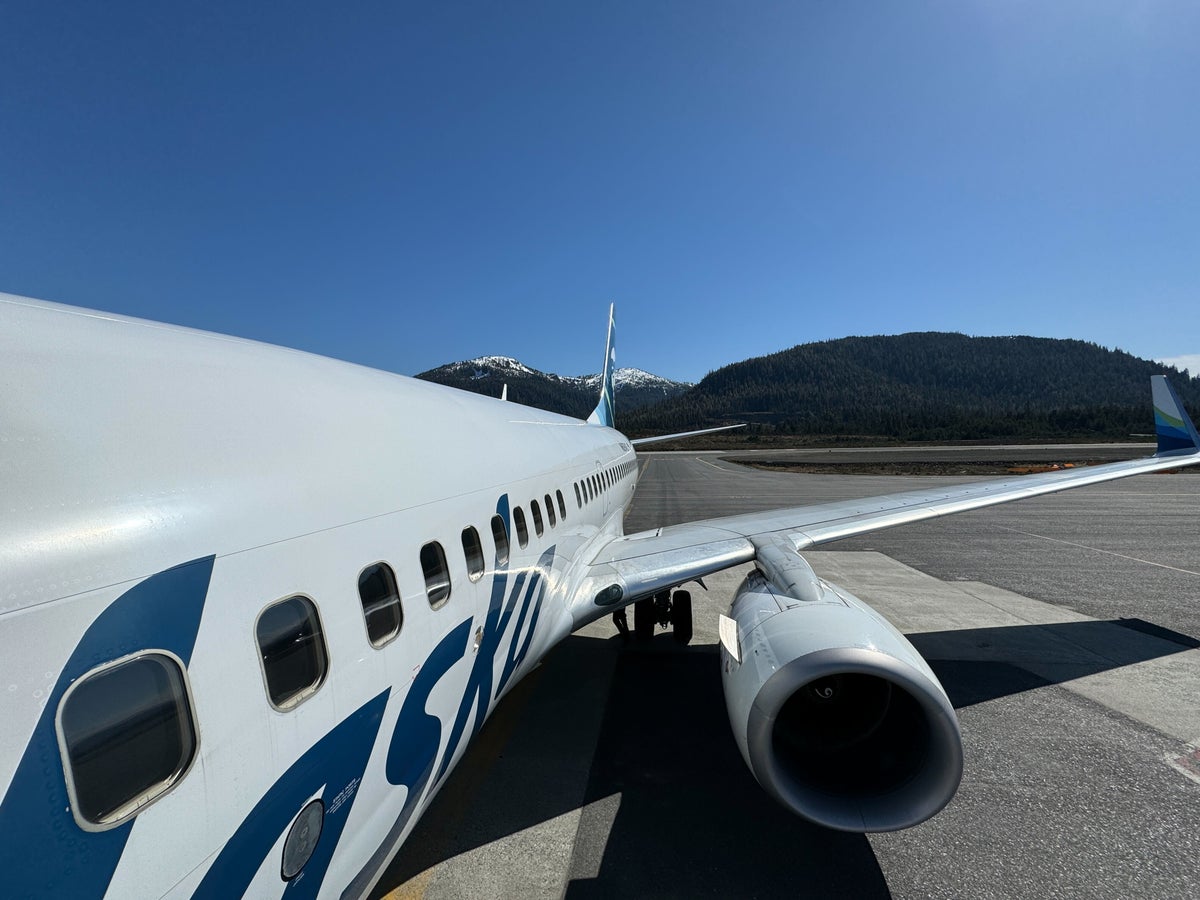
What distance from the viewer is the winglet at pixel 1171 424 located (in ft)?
27.1

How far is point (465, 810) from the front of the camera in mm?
4320

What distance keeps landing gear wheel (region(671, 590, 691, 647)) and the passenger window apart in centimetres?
413

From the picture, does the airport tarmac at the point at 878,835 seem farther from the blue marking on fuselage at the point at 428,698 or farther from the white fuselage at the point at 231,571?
the white fuselage at the point at 231,571

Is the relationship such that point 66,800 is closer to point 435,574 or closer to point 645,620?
point 435,574

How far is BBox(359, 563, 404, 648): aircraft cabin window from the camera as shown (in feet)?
7.98

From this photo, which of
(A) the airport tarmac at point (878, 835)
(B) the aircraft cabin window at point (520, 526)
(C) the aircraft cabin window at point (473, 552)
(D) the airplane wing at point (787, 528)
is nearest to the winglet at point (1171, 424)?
(D) the airplane wing at point (787, 528)

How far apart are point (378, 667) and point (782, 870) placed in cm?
322

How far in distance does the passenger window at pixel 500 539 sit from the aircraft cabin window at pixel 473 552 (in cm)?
26

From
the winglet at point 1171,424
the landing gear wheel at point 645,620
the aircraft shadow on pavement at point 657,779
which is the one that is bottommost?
the aircraft shadow on pavement at point 657,779

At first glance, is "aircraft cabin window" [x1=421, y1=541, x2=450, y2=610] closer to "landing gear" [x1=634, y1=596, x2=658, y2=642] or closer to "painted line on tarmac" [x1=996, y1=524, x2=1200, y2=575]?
"landing gear" [x1=634, y1=596, x2=658, y2=642]

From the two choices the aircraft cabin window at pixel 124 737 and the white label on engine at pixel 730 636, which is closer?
the aircraft cabin window at pixel 124 737

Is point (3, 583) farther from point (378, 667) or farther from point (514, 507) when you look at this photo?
point (514, 507)

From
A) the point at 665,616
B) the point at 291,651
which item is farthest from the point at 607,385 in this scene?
the point at 291,651

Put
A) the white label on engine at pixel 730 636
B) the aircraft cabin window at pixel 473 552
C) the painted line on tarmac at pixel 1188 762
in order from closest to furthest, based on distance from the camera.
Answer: the aircraft cabin window at pixel 473 552
the white label on engine at pixel 730 636
the painted line on tarmac at pixel 1188 762
